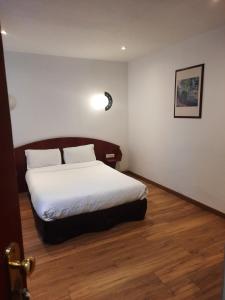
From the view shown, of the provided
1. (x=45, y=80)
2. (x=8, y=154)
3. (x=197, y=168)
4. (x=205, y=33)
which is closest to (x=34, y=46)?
(x=45, y=80)

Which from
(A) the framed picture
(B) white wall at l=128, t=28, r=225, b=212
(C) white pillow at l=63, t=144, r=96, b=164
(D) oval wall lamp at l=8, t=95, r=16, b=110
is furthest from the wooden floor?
(D) oval wall lamp at l=8, t=95, r=16, b=110

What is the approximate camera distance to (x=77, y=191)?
8.86 ft

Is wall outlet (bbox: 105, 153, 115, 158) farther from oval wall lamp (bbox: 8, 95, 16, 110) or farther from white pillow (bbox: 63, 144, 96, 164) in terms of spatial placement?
oval wall lamp (bbox: 8, 95, 16, 110)

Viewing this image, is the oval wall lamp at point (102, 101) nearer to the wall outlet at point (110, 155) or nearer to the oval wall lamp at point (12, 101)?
the wall outlet at point (110, 155)

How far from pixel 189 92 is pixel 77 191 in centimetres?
222

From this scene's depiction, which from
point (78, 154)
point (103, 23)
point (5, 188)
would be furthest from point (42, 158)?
point (5, 188)

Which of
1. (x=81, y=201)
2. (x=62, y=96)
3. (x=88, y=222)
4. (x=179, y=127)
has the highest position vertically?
(x=62, y=96)

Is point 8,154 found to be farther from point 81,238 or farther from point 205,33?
point 205,33

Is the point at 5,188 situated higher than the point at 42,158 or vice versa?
the point at 5,188

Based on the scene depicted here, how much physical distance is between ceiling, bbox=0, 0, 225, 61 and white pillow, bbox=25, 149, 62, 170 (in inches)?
69.2

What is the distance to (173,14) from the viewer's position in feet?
7.73

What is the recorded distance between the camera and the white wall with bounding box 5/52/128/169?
3.92 metres

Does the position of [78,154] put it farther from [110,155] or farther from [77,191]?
[77,191]

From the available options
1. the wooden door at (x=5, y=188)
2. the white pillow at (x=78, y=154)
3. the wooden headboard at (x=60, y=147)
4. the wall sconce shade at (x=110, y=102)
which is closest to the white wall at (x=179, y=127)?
the wall sconce shade at (x=110, y=102)
